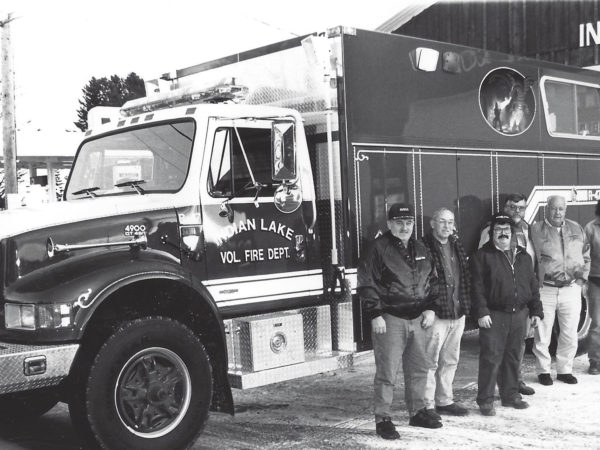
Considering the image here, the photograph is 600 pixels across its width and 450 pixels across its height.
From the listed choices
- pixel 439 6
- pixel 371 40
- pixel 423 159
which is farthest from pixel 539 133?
pixel 439 6

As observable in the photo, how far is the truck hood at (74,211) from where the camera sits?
4809 mm

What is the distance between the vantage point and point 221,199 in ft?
17.6

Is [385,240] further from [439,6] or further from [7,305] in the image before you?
[439,6]

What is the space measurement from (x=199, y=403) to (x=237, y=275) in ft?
3.12

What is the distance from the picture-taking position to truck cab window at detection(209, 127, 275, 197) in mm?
5387

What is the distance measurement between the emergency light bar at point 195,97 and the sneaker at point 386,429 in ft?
8.42

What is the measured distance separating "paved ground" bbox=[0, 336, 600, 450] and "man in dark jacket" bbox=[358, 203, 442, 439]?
0.26 m

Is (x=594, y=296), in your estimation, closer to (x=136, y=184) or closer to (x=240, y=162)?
(x=240, y=162)

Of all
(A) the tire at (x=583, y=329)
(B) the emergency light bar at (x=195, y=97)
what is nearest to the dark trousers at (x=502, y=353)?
(A) the tire at (x=583, y=329)

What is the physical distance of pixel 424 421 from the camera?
5.59 metres

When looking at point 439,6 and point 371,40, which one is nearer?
point 371,40

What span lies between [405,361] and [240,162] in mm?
1866

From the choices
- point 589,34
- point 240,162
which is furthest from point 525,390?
point 589,34

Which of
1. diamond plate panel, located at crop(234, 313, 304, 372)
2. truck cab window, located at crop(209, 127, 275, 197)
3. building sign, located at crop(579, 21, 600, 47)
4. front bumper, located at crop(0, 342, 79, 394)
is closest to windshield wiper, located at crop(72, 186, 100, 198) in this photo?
truck cab window, located at crop(209, 127, 275, 197)
